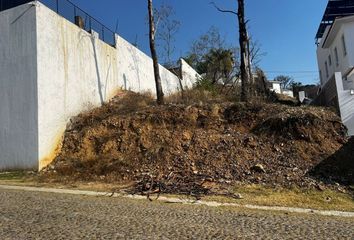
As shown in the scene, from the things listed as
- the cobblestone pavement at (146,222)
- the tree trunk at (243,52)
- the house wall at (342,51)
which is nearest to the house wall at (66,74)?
the cobblestone pavement at (146,222)

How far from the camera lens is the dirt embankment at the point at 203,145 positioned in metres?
12.6

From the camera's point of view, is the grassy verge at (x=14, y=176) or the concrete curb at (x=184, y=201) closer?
the concrete curb at (x=184, y=201)

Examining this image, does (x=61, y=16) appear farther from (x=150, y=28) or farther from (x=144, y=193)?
(x=144, y=193)

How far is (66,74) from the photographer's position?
15938 mm

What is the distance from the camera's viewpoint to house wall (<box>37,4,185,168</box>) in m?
14.5

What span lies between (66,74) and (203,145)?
582 cm

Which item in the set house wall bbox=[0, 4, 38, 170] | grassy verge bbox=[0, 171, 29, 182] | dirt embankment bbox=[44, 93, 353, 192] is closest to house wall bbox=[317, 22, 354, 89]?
dirt embankment bbox=[44, 93, 353, 192]

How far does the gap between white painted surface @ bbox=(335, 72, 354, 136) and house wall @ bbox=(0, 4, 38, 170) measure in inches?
408

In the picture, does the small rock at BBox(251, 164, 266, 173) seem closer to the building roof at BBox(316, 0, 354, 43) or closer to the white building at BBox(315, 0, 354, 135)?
the white building at BBox(315, 0, 354, 135)

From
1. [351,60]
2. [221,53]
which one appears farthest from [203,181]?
[221,53]

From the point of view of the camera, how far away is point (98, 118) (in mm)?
16750

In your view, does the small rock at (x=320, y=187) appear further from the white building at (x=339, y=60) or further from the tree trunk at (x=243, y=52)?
the tree trunk at (x=243, y=52)

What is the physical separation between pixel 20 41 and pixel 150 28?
6.69 m

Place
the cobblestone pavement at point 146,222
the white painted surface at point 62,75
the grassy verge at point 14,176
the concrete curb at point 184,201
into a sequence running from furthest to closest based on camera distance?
the white painted surface at point 62,75 < the grassy verge at point 14,176 < the concrete curb at point 184,201 < the cobblestone pavement at point 146,222
